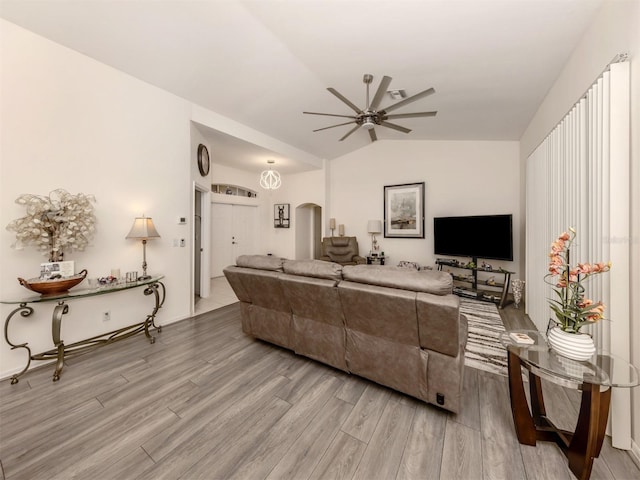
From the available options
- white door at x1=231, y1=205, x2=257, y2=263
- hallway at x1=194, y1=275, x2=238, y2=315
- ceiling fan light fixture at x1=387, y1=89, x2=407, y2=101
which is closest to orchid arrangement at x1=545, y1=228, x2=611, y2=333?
ceiling fan light fixture at x1=387, y1=89, x2=407, y2=101

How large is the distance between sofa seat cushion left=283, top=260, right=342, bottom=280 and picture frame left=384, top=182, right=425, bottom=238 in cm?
412

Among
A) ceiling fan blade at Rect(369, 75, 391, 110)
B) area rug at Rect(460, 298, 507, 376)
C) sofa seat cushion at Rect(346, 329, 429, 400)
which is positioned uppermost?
ceiling fan blade at Rect(369, 75, 391, 110)

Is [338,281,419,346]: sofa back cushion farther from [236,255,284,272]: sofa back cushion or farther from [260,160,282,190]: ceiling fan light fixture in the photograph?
[260,160,282,190]: ceiling fan light fixture

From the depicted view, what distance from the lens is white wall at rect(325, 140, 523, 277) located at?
15.7 ft

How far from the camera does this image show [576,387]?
1226 mm

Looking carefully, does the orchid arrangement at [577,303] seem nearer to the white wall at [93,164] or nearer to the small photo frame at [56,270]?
the small photo frame at [56,270]

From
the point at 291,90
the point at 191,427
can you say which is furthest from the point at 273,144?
the point at 191,427

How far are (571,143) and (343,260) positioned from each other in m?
4.34

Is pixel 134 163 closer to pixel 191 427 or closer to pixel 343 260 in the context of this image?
pixel 191 427

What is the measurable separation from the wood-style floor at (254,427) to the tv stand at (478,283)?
250cm

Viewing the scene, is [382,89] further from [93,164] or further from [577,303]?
[93,164]

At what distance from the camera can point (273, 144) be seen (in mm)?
5094

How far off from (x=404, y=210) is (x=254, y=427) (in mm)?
5189

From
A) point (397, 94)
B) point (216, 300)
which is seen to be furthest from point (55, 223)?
point (397, 94)
